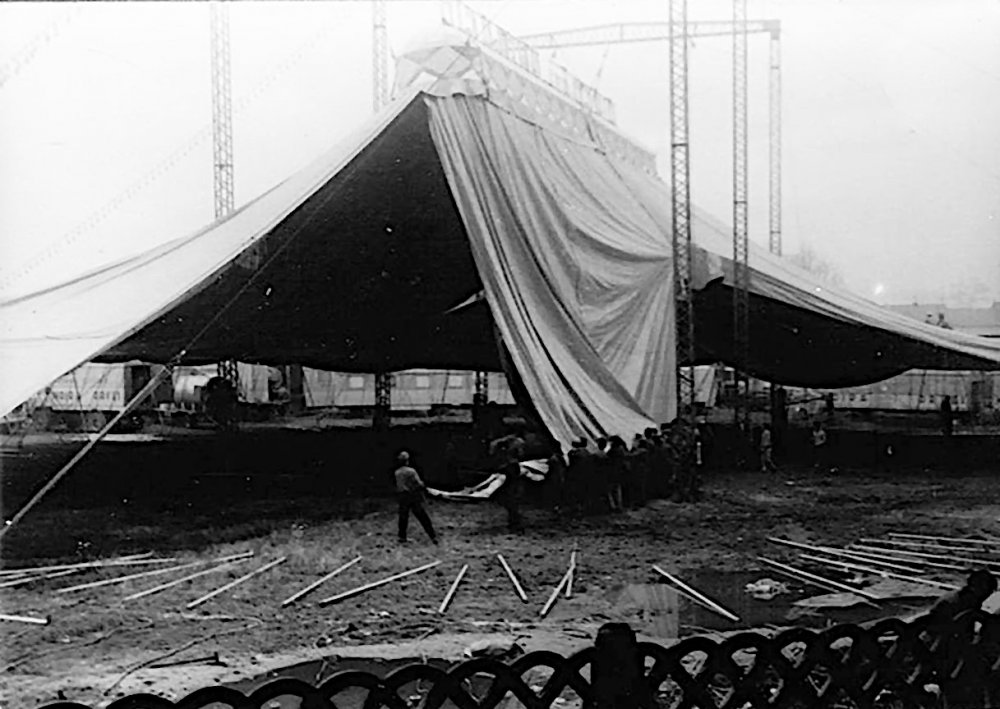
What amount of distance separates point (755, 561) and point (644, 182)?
8395mm

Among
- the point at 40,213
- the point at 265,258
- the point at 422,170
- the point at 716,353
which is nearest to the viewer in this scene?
the point at 40,213

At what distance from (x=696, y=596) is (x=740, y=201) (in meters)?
6.07

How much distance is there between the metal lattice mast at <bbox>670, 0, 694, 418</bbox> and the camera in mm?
7416

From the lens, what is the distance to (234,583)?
6195 mm

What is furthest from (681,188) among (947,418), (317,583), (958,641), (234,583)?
(947,418)

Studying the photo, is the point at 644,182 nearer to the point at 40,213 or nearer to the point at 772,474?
the point at 772,474

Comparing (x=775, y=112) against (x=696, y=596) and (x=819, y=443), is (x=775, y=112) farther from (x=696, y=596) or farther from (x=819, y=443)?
(x=819, y=443)

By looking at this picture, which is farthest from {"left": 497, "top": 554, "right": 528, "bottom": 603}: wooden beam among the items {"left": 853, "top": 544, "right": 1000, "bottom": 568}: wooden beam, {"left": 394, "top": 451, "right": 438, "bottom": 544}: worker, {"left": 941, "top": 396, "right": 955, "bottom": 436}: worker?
{"left": 941, "top": 396, "right": 955, "bottom": 436}: worker

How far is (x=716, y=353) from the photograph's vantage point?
15.4 m

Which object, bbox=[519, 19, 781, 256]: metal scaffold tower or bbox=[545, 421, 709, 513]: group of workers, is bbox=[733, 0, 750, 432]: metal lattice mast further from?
bbox=[545, 421, 709, 513]: group of workers

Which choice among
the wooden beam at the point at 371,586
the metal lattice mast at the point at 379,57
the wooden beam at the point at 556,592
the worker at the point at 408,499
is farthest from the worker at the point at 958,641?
the worker at the point at 408,499

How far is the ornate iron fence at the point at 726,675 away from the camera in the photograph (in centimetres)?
224

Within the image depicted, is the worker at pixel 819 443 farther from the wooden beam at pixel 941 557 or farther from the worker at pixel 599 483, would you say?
A: the wooden beam at pixel 941 557

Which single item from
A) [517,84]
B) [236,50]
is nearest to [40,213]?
[236,50]
